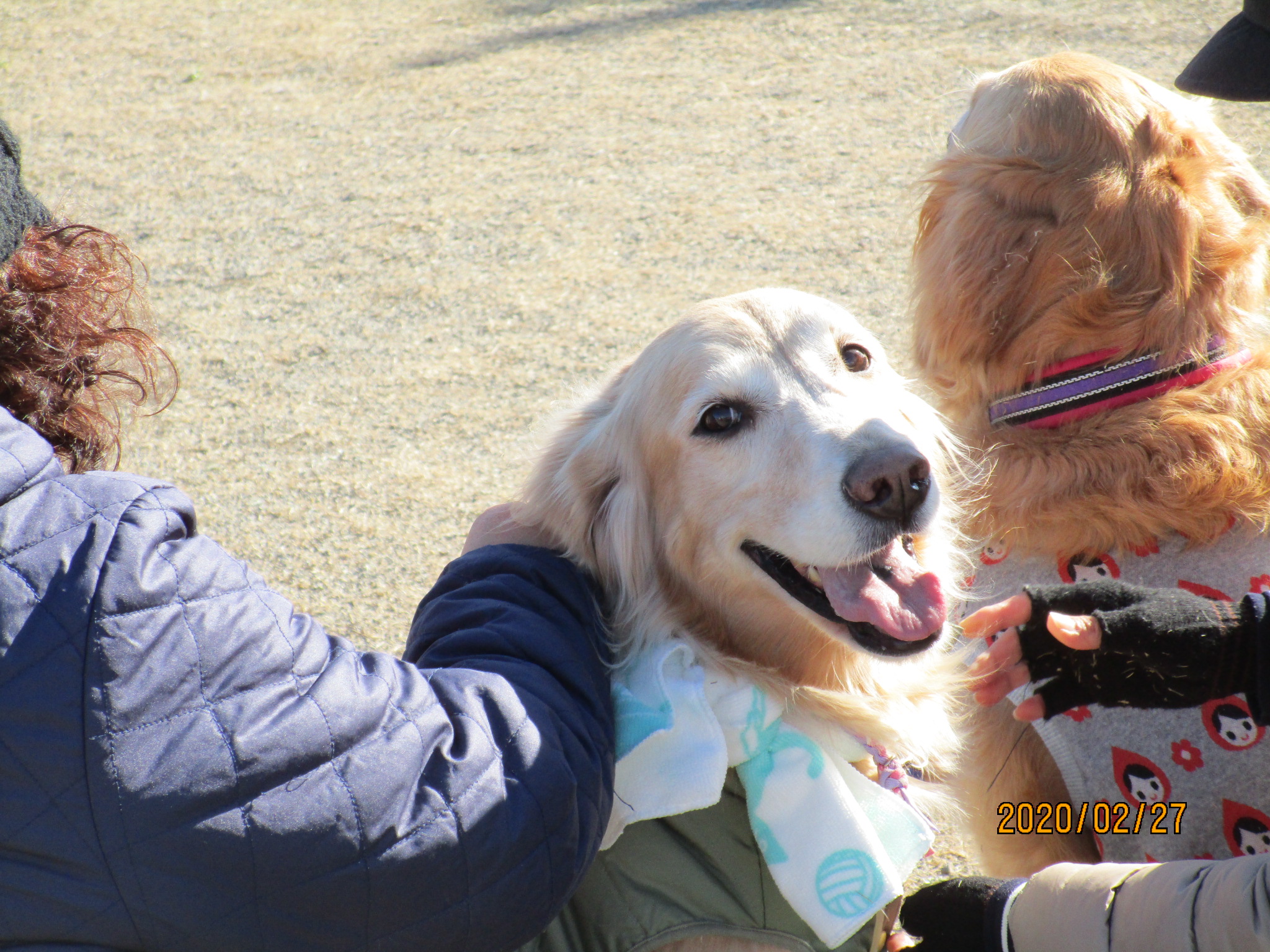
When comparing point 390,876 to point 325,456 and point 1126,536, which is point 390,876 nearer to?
point 1126,536

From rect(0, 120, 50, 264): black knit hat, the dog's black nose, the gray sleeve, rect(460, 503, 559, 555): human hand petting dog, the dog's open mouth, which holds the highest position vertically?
rect(0, 120, 50, 264): black knit hat

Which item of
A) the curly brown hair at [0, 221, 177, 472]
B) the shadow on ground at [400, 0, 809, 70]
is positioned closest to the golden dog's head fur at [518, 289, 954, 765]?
the curly brown hair at [0, 221, 177, 472]

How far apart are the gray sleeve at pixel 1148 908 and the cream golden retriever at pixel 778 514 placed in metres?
0.36

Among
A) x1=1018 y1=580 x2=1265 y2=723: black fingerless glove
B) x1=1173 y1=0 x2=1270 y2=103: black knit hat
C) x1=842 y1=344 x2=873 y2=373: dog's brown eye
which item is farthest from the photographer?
x1=842 y1=344 x2=873 y2=373: dog's brown eye

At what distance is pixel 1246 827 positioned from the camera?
192 centimetres

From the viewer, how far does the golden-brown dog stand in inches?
82.4

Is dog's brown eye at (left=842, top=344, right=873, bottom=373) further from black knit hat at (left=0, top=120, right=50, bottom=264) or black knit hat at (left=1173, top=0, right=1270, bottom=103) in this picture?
black knit hat at (left=0, top=120, right=50, bottom=264)

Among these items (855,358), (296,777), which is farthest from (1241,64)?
(296,777)

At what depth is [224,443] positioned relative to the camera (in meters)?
4.41

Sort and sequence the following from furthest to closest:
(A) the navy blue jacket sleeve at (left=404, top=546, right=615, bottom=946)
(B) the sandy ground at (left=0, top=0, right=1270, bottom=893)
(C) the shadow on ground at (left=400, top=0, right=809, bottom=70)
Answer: (C) the shadow on ground at (left=400, top=0, right=809, bottom=70) < (B) the sandy ground at (left=0, top=0, right=1270, bottom=893) < (A) the navy blue jacket sleeve at (left=404, top=546, right=615, bottom=946)

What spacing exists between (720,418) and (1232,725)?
3.61ft

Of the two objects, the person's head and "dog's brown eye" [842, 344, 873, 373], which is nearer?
the person's head

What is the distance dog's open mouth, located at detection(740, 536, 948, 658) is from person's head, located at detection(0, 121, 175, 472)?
117cm
